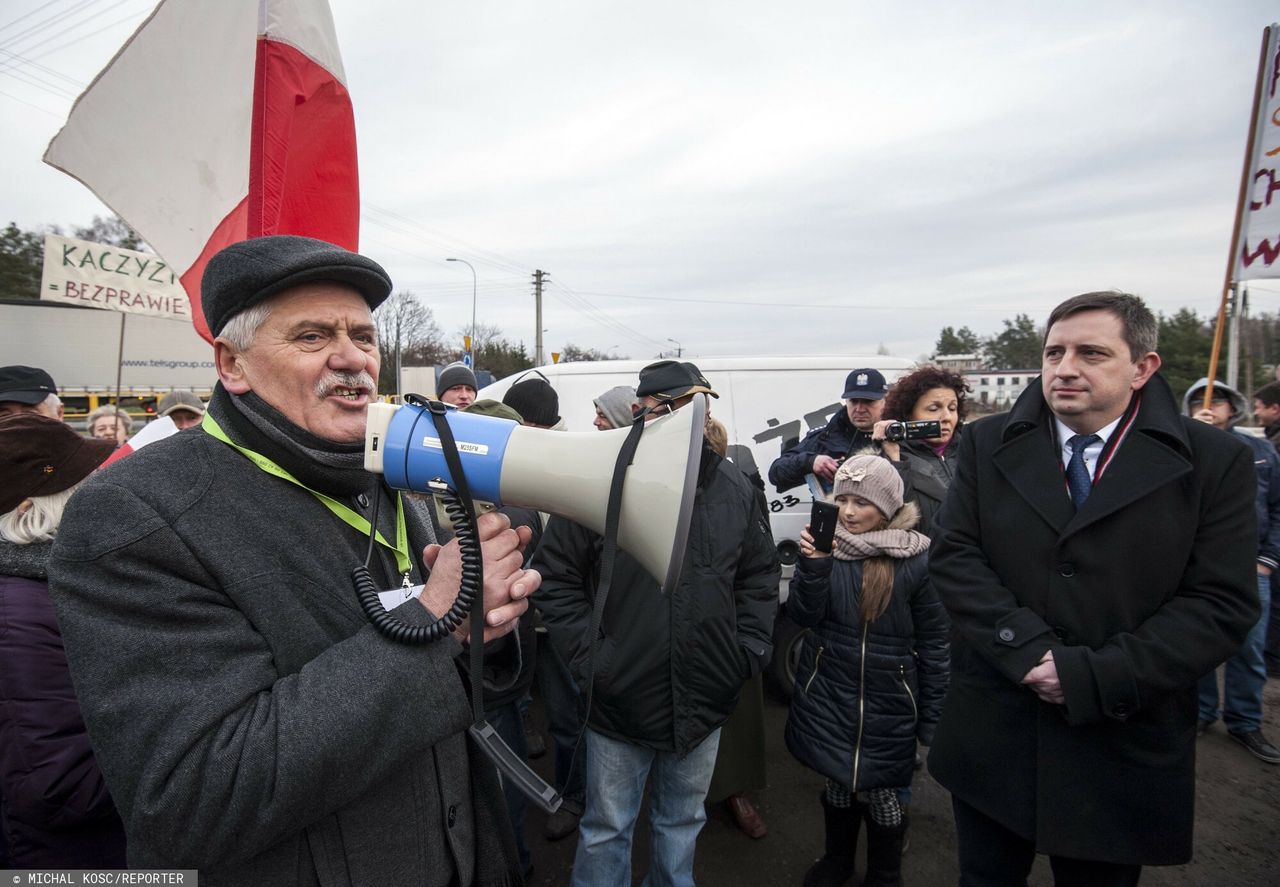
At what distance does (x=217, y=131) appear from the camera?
2197mm

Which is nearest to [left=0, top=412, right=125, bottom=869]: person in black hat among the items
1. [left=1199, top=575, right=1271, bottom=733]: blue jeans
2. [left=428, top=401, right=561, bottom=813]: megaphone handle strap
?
[left=428, top=401, right=561, bottom=813]: megaphone handle strap

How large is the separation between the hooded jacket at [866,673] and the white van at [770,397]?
160cm

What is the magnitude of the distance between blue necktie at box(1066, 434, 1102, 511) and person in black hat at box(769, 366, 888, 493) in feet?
5.50

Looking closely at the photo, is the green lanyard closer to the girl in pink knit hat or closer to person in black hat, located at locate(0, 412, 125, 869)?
person in black hat, located at locate(0, 412, 125, 869)

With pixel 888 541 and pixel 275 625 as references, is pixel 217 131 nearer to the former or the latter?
pixel 275 625

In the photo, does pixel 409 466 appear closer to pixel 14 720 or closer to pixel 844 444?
pixel 14 720

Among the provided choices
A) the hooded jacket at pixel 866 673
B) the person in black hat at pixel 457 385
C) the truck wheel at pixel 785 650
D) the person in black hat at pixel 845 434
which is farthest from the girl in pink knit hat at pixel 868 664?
the person in black hat at pixel 457 385

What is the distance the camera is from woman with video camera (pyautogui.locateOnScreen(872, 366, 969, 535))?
2.92 m

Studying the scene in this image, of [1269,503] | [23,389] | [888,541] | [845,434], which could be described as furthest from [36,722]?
[1269,503]

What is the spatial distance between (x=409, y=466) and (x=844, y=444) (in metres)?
3.07

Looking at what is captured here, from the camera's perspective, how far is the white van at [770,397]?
13.5ft

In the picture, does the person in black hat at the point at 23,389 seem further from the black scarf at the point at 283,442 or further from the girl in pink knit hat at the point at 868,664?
the girl in pink knit hat at the point at 868,664

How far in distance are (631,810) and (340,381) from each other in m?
1.84

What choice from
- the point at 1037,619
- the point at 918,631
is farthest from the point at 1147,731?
the point at 918,631
